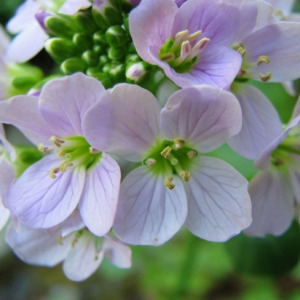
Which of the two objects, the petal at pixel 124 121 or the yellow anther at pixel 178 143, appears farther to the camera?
the yellow anther at pixel 178 143

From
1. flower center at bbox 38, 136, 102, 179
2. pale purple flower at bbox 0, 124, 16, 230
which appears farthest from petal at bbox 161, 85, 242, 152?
pale purple flower at bbox 0, 124, 16, 230

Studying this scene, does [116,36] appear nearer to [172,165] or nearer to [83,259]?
[172,165]

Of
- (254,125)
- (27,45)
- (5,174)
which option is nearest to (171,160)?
(254,125)

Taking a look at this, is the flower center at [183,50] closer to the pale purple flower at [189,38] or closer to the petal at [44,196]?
the pale purple flower at [189,38]

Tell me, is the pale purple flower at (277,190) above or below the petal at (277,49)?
below

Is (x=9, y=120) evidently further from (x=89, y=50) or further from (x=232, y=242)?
(x=232, y=242)

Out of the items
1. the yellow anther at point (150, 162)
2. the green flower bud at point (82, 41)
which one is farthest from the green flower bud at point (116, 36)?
the yellow anther at point (150, 162)

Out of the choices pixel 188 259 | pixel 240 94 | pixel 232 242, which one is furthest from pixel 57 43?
pixel 188 259
